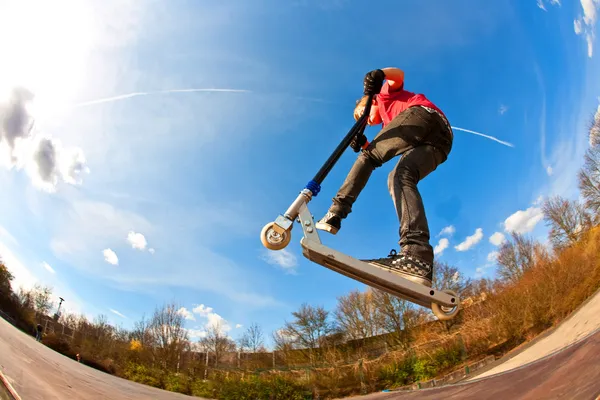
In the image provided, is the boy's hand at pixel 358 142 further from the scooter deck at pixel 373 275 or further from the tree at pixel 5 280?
the tree at pixel 5 280

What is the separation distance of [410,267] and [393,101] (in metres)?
1.39

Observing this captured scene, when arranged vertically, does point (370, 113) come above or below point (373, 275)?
above

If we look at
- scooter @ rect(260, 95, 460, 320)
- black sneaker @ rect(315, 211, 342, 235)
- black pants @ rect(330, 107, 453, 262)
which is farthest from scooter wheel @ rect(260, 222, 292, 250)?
black pants @ rect(330, 107, 453, 262)

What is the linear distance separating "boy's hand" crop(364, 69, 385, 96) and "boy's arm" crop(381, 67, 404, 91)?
0.51ft

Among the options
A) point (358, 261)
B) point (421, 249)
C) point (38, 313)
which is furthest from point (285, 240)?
point (38, 313)

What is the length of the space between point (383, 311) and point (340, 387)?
1244 millimetres

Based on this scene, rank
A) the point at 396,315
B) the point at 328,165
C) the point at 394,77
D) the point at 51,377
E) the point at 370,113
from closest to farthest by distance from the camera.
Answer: the point at 51,377
the point at 328,165
the point at 394,77
the point at 370,113
the point at 396,315

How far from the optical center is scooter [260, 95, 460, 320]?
1.61 m

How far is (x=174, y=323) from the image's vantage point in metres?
2.07

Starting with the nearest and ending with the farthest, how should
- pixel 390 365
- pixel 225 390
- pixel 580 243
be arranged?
1. pixel 225 390
2. pixel 390 365
3. pixel 580 243

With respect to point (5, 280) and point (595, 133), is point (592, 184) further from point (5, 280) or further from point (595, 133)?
point (5, 280)

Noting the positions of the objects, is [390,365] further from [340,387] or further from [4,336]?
[4,336]

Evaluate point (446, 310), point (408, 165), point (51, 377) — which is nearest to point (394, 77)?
point (408, 165)

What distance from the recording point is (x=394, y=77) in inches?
90.0
